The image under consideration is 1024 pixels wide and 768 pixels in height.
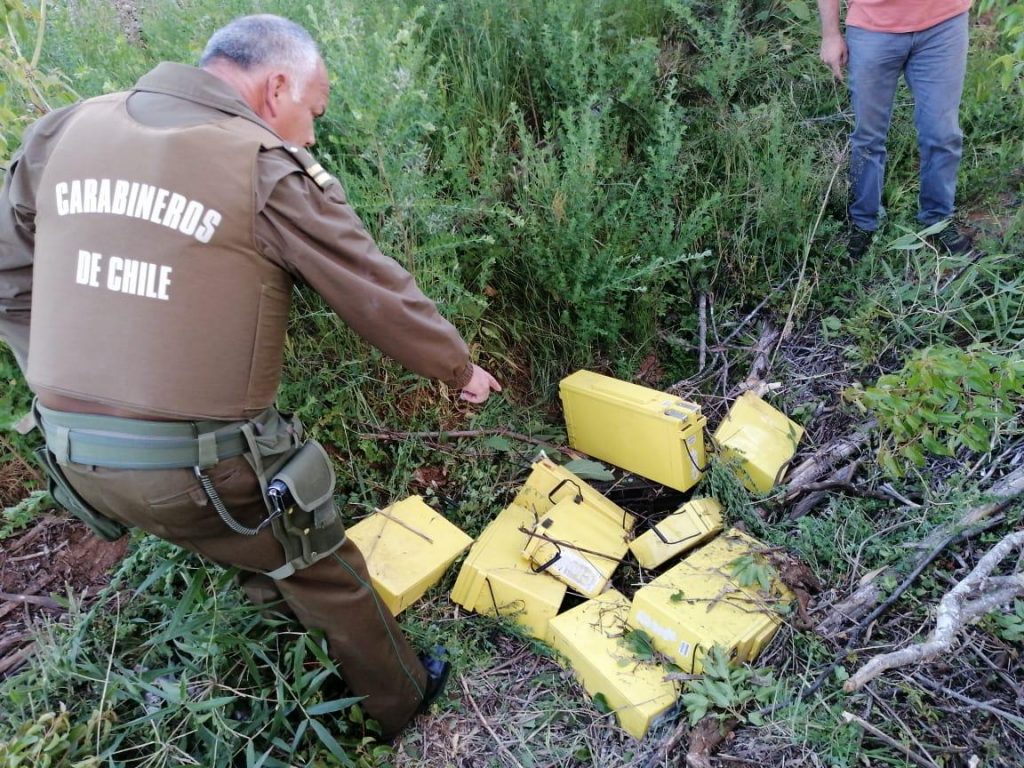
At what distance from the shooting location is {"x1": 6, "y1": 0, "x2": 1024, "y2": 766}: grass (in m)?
2.12

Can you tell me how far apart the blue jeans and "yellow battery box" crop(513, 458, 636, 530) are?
212 centimetres

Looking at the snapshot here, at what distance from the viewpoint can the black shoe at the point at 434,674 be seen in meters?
2.49

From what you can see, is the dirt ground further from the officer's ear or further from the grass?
the officer's ear

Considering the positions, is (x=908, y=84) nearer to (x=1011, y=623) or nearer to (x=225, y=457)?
(x=1011, y=623)

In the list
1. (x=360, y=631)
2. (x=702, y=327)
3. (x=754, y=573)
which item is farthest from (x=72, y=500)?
(x=702, y=327)

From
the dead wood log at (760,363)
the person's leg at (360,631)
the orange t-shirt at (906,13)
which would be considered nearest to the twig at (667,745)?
the person's leg at (360,631)

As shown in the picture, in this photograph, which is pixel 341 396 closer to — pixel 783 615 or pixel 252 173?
pixel 252 173

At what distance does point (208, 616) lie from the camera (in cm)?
223

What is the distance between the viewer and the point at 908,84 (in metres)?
3.47

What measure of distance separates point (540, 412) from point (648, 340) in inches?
26.9

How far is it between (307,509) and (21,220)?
115cm

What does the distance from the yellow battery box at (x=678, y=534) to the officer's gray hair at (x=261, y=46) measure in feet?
6.69

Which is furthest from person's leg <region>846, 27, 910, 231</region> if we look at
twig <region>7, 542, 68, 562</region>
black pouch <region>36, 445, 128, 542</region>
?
twig <region>7, 542, 68, 562</region>

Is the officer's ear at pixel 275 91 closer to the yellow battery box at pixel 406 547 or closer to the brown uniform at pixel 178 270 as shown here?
the brown uniform at pixel 178 270
